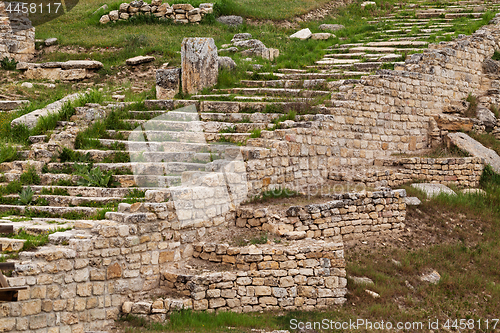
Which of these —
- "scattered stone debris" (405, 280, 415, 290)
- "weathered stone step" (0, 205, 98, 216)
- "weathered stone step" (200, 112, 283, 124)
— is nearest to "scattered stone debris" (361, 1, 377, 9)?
"weathered stone step" (200, 112, 283, 124)

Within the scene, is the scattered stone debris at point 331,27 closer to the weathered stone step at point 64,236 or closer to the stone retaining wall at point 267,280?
the stone retaining wall at point 267,280

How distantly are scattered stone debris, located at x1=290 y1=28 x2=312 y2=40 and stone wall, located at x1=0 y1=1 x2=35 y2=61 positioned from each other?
29.2 feet

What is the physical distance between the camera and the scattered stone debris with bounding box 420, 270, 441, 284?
9383 millimetres

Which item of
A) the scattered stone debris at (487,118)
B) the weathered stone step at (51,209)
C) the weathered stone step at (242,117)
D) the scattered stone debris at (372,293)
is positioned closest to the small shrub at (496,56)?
the scattered stone debris at (487,118)

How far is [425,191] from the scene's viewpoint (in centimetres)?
1205

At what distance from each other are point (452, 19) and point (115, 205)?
1491 cm

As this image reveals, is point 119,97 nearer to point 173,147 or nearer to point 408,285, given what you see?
point 173,147

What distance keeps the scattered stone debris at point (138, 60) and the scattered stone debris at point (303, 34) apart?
5108 mm

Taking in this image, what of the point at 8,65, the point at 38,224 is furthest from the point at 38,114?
the point at 8,65

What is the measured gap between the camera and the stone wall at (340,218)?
944cm

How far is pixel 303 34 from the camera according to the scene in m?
18.8

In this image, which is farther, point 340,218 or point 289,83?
point 289,83

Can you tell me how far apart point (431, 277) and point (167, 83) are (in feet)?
25.8

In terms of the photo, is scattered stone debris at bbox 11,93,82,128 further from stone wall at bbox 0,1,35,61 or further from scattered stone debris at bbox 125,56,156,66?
stone wall at bbox 0,1,35,61
